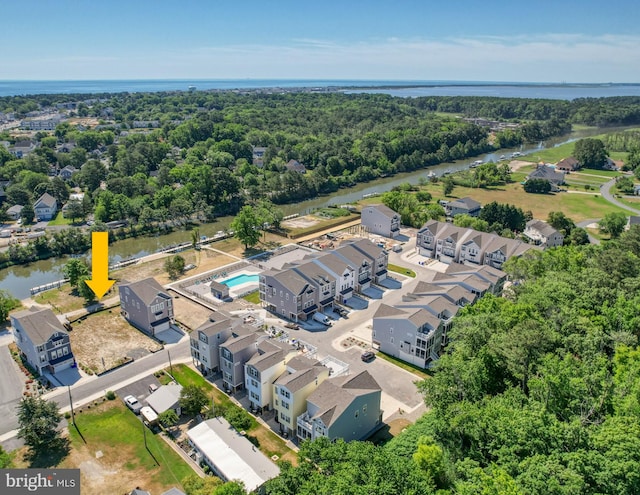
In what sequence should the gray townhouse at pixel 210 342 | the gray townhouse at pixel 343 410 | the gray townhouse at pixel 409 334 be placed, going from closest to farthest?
the gray townhouse at pixel 343 410, the gray townhouse at pixel 210 342, the gray townhouse at pixel 409 334

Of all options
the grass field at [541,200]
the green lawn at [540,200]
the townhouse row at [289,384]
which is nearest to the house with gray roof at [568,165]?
the green lawn at [540,200]

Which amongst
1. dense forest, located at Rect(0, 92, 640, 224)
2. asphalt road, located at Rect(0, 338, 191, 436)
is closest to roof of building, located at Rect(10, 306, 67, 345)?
asphalt road, located at Rect(0, 338, 191, 436)

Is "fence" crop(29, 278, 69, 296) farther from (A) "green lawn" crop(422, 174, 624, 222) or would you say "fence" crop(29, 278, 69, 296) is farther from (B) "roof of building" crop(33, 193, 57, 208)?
(A) "green lawn" crop(422, 174, 624, 222)

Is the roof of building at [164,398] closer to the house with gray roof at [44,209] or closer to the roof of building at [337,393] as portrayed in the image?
the roof of building at [337,393]

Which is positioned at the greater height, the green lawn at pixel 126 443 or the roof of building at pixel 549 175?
the roof of building at pixel 549 175

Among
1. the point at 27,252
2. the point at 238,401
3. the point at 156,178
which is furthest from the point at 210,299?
the point at 156,178

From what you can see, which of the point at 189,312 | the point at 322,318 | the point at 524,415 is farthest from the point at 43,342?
the point at 524,415

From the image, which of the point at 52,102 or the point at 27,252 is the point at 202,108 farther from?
the point at 27,252
